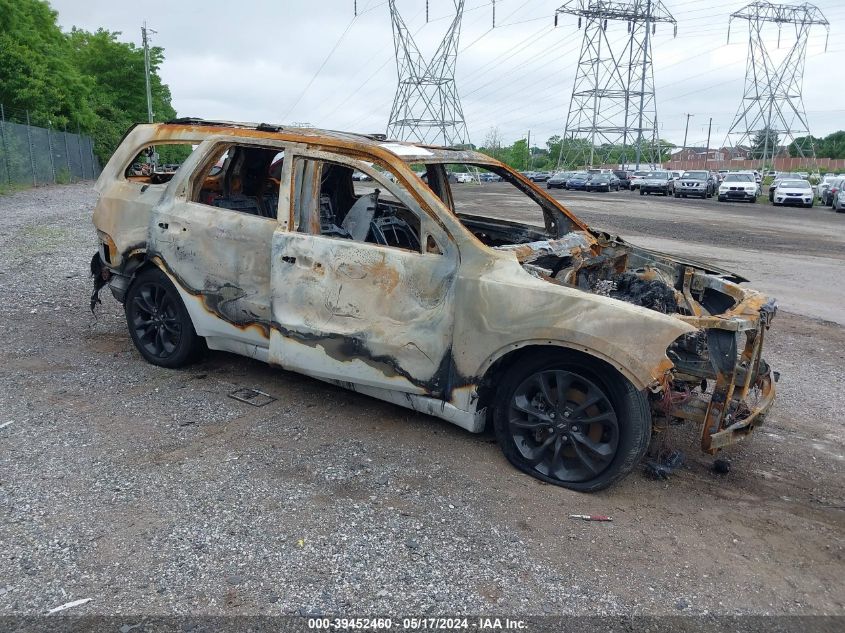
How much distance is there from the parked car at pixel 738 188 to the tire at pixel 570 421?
3367 centimetres

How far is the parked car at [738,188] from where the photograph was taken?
3328 centimetres

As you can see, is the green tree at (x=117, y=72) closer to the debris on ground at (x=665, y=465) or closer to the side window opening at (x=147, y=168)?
the side window opening at (x=147, y=168)

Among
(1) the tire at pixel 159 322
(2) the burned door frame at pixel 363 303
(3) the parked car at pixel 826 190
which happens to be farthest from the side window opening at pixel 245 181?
(3) the parked car at pixel 826 190

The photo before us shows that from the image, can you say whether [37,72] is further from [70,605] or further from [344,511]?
[70,605]

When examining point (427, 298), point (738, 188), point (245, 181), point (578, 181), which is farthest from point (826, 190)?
point (427, 298)

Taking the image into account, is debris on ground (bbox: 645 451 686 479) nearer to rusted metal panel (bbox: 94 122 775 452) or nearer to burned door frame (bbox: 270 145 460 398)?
rusted metal panel (bbox: 94 122 775 452)

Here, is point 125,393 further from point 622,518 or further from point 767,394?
point 767,394

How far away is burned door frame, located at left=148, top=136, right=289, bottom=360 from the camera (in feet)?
15.5

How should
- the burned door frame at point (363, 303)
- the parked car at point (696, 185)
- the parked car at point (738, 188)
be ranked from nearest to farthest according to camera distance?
the burned door frame at point (363, 303) → the parked car at point (738, 188) → the parked car at point (696, 185)

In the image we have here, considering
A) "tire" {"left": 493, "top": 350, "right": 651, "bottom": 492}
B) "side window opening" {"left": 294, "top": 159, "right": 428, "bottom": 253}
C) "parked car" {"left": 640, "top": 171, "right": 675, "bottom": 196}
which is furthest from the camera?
"parked car" {"left": 640, "top": 171, "right": 675, "bottom": 196}

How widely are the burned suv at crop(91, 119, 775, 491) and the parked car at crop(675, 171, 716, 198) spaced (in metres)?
34.3

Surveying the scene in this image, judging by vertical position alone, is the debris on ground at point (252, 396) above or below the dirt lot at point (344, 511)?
above

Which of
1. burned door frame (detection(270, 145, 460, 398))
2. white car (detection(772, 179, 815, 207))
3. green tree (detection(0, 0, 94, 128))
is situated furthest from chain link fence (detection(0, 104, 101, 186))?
white car (detection(772, 179, 815, 207))

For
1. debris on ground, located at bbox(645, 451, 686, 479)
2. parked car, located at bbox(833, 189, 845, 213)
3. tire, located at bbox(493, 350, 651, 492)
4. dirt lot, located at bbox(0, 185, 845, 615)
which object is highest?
parked car, located at bbox(833, 189, 845, 213)
